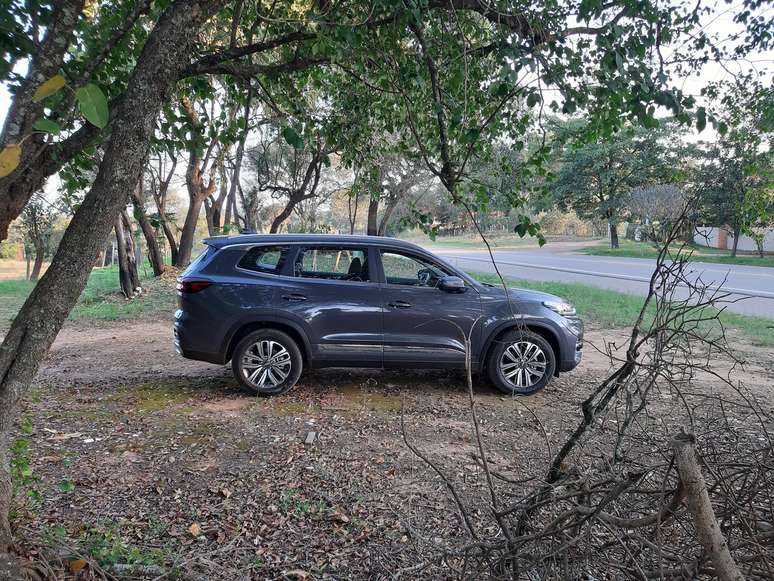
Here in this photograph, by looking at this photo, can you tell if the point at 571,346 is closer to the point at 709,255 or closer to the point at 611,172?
the point at 709,255

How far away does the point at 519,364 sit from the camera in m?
6.04

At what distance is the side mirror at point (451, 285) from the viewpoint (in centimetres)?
598

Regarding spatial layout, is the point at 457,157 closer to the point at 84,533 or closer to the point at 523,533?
the point at 523,533

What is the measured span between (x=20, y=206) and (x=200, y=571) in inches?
83.7

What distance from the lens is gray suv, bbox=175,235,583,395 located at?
575cm

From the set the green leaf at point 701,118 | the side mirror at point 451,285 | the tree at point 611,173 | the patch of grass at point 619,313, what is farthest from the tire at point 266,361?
the tree at point 611,173

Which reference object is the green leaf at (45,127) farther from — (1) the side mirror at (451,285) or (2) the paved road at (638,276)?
(2) the paved road at (638,276)

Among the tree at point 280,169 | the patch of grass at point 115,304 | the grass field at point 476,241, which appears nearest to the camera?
the patch of grass at point 115,304

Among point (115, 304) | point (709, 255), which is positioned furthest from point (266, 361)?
point (709, 255)

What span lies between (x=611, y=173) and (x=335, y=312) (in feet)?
107

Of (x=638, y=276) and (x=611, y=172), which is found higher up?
(x=611, y=172)

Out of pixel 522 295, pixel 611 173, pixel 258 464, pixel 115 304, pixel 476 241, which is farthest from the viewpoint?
pixel 476 241

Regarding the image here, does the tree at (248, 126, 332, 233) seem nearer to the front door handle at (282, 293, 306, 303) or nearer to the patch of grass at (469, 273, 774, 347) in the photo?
the patch of grass at (469, 273, 774, 347)

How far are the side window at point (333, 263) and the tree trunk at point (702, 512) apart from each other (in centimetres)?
485
